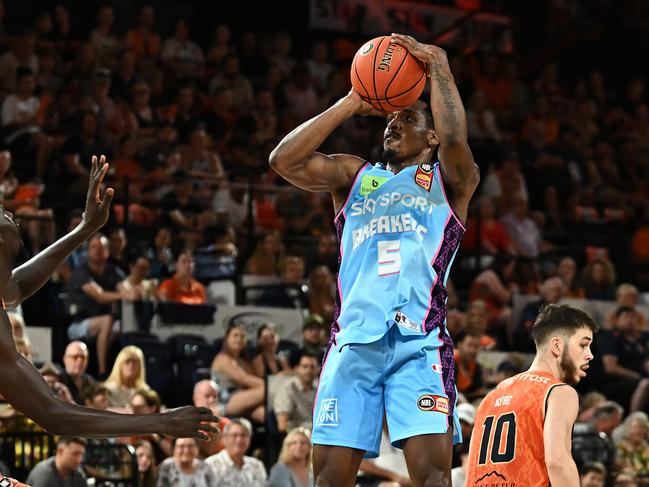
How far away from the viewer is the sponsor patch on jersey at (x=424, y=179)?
643 centimetres

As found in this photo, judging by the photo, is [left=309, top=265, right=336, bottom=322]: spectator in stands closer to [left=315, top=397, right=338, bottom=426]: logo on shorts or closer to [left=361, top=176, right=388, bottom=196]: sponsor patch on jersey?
[left=361, top=176, right=388, bottom=196]: sponsor patch on jersey

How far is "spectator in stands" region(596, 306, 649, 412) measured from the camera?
558 inches

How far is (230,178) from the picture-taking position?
1548cm

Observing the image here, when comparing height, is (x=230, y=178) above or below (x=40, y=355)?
above

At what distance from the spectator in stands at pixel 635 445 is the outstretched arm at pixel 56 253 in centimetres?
721

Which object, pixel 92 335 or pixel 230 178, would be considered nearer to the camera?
pixel 92 335

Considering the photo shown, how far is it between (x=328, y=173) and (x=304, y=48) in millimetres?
13887

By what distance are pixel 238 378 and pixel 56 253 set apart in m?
5.97

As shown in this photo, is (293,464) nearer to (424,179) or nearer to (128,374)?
(128,374)

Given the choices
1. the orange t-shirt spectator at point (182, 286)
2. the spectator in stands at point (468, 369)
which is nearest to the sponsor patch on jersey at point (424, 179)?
the spectator in stands at point (468, 369)

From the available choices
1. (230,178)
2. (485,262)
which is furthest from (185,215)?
(485,262)

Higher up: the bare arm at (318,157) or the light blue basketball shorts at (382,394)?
the bare arm at (318,157)

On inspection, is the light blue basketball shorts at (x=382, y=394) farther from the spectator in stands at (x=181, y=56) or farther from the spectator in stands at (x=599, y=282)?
the spectator in stands at (x=181, y=56)

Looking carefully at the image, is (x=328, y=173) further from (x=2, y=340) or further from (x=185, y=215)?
(x=185, y=215)
